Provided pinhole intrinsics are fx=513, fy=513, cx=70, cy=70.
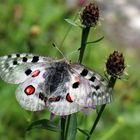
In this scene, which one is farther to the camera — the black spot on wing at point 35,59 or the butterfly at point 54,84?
the black spot on wing at point 35,59

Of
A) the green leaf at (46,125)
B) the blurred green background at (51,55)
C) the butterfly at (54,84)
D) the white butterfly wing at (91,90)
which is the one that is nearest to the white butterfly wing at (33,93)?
the butterfly at (54,84)

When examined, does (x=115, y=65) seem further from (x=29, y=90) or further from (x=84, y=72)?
(x=29, y=90)

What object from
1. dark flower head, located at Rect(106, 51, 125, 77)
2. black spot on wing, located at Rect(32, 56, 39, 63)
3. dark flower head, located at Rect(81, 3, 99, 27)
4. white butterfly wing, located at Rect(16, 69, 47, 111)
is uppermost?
dark flower head, located at Rect(81, 3, 99, 27)

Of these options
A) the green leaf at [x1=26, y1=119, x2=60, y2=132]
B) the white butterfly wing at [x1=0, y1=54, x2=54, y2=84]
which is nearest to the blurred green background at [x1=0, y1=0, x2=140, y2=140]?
the green leaf at [x1=26, y1=119, x2=60, y2=132]

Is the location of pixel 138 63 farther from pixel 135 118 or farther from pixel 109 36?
pixel 135 118

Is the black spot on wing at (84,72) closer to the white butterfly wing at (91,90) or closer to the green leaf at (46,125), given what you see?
the white butterfly wing at (91,90)

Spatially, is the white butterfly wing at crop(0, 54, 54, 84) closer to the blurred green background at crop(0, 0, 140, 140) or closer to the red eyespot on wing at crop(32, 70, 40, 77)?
the red eyespot on wing at crop(32, 70, 40, 77)

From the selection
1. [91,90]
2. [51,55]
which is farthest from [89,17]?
[51,55]

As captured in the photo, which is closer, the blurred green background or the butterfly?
the butterfly

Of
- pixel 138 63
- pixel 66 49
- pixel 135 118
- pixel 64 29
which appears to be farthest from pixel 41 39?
pixel 138 63
